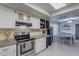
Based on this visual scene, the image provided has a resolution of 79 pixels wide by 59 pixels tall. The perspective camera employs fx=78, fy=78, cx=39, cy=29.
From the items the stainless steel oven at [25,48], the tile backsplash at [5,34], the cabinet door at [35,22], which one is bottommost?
the stainless steel oven at [25,48]

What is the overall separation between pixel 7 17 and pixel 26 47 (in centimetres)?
137

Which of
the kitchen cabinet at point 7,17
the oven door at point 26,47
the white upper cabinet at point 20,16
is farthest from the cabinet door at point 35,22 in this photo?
the kitchen cabinet at point 7,17

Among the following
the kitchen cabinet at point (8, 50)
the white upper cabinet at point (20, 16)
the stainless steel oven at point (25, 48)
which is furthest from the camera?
the white upper cabinet at point (20, 16)

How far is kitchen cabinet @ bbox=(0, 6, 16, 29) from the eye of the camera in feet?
8.28

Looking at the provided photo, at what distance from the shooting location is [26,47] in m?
3.16

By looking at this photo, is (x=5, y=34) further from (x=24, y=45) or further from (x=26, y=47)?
(x=26, y=47)

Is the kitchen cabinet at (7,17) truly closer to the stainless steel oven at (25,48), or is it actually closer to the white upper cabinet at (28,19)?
the white upper cabinet at (28,19)

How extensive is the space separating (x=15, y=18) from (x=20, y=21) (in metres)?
0.34

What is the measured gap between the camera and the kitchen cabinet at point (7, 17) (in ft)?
8.28

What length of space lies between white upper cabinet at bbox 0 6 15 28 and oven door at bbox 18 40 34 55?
810mm

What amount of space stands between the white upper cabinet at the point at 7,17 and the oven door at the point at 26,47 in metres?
0.81

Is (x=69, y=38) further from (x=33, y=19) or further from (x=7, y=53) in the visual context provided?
(x=7, y=53)

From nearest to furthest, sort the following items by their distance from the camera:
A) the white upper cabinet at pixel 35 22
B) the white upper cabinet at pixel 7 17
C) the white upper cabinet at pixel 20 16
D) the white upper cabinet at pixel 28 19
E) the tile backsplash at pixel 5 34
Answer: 1. the white upper cabinet at pixel 7 17
2. the tile backsplash at pixel 5 34
3. the white upper cabinet at pixel 20 16
4. the white upper cabinet at pixel 28 19
5. the white upper cabinet at pixel 35 22

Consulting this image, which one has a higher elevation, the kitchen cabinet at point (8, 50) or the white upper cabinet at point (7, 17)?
the white upper cabinet at point (7, 17)
